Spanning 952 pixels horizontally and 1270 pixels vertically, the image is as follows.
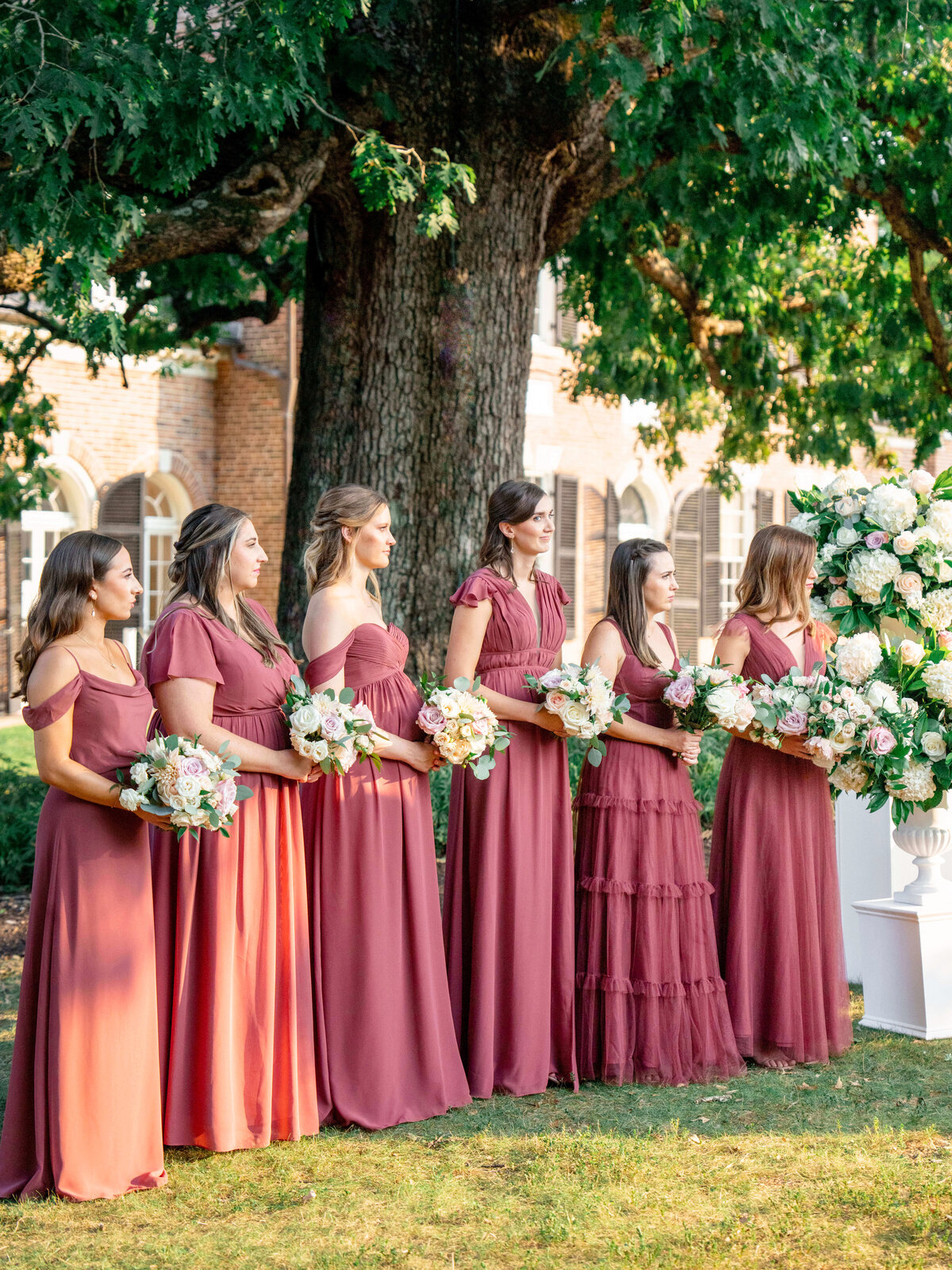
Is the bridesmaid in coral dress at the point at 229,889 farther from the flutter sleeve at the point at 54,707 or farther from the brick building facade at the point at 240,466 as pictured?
the brick building facade at the point at 240,466

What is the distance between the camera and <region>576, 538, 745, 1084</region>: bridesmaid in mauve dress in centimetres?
564

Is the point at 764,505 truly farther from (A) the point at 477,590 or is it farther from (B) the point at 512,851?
(B) the point at 512,851

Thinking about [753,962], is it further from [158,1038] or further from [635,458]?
[635,458]

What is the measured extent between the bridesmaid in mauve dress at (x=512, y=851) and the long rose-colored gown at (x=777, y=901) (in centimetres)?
81

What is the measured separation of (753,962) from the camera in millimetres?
6004

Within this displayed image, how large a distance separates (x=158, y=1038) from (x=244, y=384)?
690 inches

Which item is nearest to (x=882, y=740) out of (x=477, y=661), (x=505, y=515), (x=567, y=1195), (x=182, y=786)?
(x=477, y=661)

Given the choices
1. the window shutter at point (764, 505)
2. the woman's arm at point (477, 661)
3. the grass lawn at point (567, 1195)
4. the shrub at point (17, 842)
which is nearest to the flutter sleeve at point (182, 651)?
the woman's arm at point (477, 661)

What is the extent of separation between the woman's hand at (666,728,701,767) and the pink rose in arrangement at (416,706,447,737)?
3.74 feet

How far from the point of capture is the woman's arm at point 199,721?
4.60 meters

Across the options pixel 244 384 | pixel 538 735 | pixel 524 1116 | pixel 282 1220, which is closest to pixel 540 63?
pixel 538 735

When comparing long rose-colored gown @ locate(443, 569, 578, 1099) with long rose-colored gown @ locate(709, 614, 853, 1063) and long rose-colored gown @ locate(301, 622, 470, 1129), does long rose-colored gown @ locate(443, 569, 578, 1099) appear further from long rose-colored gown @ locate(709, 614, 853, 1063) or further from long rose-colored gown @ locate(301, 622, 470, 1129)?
long rose-colored gown @ locate(709, 614, 853, 1063)

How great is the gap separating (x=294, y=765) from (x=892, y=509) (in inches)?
115

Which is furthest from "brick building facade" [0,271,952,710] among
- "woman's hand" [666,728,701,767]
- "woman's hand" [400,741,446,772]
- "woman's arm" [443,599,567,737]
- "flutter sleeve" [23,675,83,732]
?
"flutter sleeve" [23,675,83,732]
